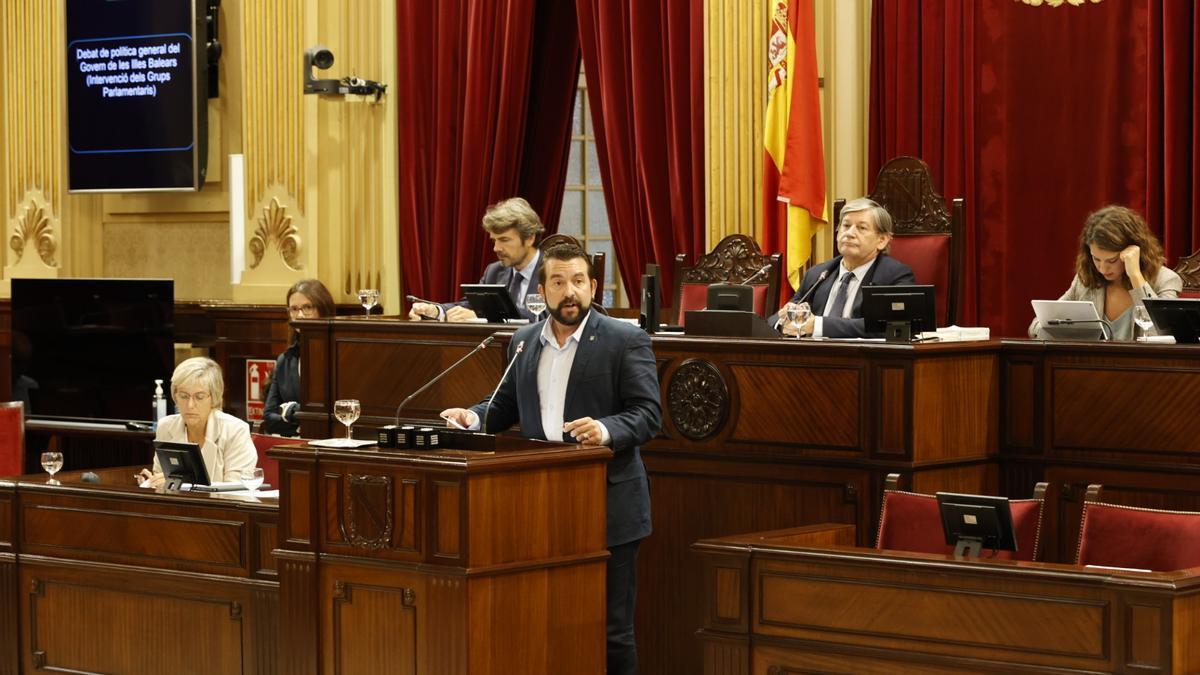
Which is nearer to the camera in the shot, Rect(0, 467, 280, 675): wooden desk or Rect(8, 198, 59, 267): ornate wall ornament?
Rect(0, 467, 280, 675): wooden desk

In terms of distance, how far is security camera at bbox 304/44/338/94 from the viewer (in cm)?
884

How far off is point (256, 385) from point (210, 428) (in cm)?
303

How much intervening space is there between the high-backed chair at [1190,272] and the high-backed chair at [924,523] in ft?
6.40

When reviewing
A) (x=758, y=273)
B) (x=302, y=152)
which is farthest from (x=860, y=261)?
(x=302, y=152)

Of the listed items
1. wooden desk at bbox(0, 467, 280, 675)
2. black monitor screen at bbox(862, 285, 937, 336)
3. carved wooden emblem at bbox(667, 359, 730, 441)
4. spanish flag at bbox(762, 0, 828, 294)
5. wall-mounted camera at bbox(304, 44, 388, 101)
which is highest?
wall-mounted camera at bbox(304, 44, 388, 101)

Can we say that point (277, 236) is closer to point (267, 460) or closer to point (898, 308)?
Result: point (267, 460)

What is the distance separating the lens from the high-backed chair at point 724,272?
7012 mm

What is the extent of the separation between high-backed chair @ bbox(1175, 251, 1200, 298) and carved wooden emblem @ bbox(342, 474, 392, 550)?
3.25m

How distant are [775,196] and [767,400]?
240cm

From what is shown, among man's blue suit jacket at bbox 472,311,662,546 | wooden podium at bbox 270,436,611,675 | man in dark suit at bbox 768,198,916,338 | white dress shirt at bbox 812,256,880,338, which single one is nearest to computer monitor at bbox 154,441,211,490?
wooden podium at bbox 270,436,611,675

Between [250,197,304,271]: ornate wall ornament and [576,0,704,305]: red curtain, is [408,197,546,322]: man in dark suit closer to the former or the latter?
[576,0,704,305]: red curtain

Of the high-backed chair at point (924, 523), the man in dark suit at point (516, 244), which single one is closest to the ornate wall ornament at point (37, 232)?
the man in dark suit at point (516, 244)

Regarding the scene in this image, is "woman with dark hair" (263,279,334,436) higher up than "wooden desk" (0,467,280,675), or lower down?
higher up

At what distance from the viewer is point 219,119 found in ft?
31.8
